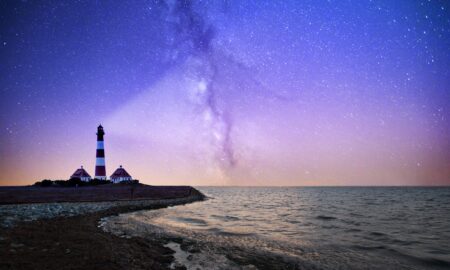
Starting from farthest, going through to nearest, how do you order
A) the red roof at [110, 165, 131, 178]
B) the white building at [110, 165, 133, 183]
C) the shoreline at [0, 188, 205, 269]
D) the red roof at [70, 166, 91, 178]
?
the red roof at [110, 165, 131, 178] < the red roof at [70, 166, 91, 178] < the white building at [110, 165, 133, 183] < the shoreline at [0, 188, 205, 269]

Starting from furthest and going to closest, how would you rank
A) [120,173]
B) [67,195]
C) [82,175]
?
[120,173]
[82,175]
[67,195]

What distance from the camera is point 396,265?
13141 millimetres

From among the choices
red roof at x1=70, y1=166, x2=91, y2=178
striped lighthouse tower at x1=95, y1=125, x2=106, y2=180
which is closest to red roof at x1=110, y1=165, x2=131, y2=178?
striped lighthouse tower at x1=95, y1=125, x2=106, y2=180

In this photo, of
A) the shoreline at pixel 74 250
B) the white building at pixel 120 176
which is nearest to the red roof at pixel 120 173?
the white building at pixel 120 176

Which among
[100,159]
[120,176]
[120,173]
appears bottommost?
[120,176]

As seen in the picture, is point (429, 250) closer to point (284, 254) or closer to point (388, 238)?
point (388, 238)

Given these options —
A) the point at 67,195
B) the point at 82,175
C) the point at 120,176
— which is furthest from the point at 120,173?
the point at 67,195

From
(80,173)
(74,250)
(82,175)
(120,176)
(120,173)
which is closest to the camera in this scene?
(74,250)

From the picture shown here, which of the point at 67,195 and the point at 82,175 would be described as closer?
the point at 67,195

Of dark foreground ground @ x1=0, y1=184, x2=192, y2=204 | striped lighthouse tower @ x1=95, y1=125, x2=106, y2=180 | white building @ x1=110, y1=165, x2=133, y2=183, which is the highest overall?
striped lighthouse tower @ x1=95, y1=125, x2=106, y2=180

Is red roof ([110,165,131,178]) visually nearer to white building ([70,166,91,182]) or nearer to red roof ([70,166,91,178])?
white building ([70,166,91,182])

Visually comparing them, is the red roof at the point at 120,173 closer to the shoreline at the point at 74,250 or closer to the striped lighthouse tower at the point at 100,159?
the striped lighthouse tower at the point at 100,159

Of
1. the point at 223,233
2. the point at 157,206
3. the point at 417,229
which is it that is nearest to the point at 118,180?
the point at 157,206

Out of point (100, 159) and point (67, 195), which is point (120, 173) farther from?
point (67, 195)
